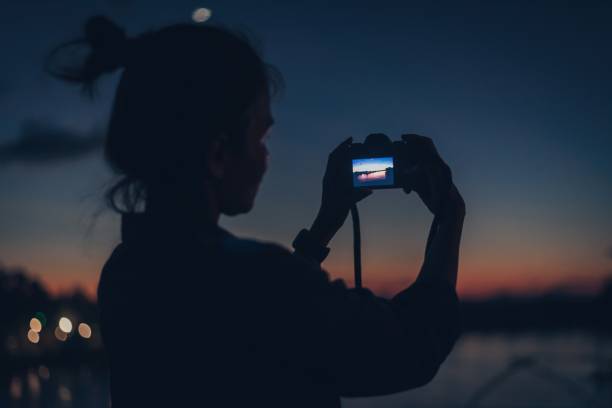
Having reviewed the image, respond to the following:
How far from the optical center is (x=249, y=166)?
4.66 ft

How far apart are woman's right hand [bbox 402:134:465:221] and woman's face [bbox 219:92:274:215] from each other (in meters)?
0.48

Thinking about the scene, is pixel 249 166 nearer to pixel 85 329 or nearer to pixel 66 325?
pixel 66 325

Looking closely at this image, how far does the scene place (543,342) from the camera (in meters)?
181

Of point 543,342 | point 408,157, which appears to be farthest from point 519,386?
point 408,157

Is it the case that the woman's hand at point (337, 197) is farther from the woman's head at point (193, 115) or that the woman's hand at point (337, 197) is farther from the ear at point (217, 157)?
the ear at point (217, 157)

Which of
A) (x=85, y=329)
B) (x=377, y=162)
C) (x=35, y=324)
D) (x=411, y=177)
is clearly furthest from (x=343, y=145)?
(x=85, y=329)

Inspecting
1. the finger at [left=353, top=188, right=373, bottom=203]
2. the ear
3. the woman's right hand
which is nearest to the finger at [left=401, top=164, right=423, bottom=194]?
the woman's right hand

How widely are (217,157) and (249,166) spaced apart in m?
0.10

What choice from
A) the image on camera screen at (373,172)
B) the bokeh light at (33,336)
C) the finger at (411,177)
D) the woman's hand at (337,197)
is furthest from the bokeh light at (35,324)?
the finger at (411,177)

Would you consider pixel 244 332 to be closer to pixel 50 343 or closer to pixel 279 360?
pixel 279 360

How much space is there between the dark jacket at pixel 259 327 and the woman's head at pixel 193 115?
4.9 inches

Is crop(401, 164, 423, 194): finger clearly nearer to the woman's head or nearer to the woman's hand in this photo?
the woman's hand

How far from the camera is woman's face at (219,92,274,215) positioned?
4.57ft

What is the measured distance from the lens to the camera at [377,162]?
6.15 ft
